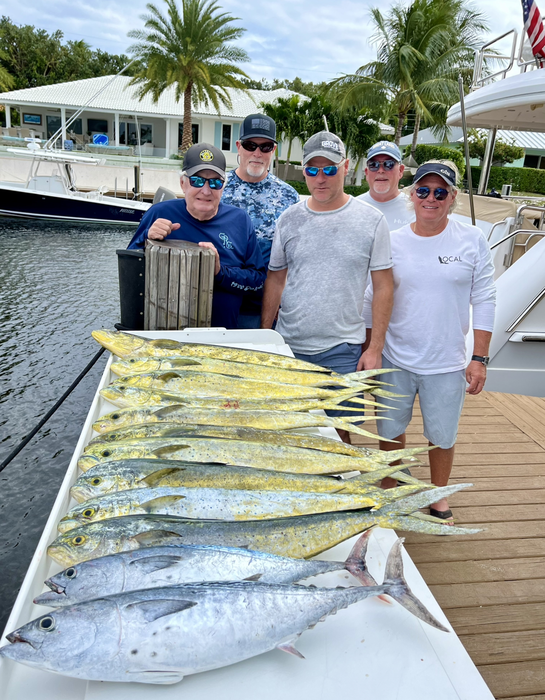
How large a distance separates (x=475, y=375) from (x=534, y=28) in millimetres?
4382

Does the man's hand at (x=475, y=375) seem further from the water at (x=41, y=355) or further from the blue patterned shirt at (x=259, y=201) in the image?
the water at (x=41, y=355)

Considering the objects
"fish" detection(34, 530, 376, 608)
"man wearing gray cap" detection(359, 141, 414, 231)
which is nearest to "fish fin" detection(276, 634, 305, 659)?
"fish" detection(34, 530, 376, 608)

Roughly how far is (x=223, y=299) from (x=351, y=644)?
2.89 m

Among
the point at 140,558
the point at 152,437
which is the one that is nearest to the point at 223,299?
the point at 152,437

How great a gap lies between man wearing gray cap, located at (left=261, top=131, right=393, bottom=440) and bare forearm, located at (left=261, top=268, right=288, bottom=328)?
196mm

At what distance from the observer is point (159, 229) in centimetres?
359

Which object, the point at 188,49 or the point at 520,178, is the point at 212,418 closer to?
the point at 188,49

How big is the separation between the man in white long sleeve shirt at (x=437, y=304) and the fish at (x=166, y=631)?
2.14m

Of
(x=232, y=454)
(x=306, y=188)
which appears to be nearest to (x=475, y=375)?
(x=232, y=454)

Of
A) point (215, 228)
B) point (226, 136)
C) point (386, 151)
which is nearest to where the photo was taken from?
point (215, 228)

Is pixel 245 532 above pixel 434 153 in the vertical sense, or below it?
below

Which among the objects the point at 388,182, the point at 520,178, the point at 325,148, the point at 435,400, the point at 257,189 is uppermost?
the point at 520,178

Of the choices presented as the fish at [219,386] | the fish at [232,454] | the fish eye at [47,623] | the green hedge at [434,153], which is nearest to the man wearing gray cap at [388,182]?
the fish at [219,386]

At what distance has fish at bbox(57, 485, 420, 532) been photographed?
5.36 ft
